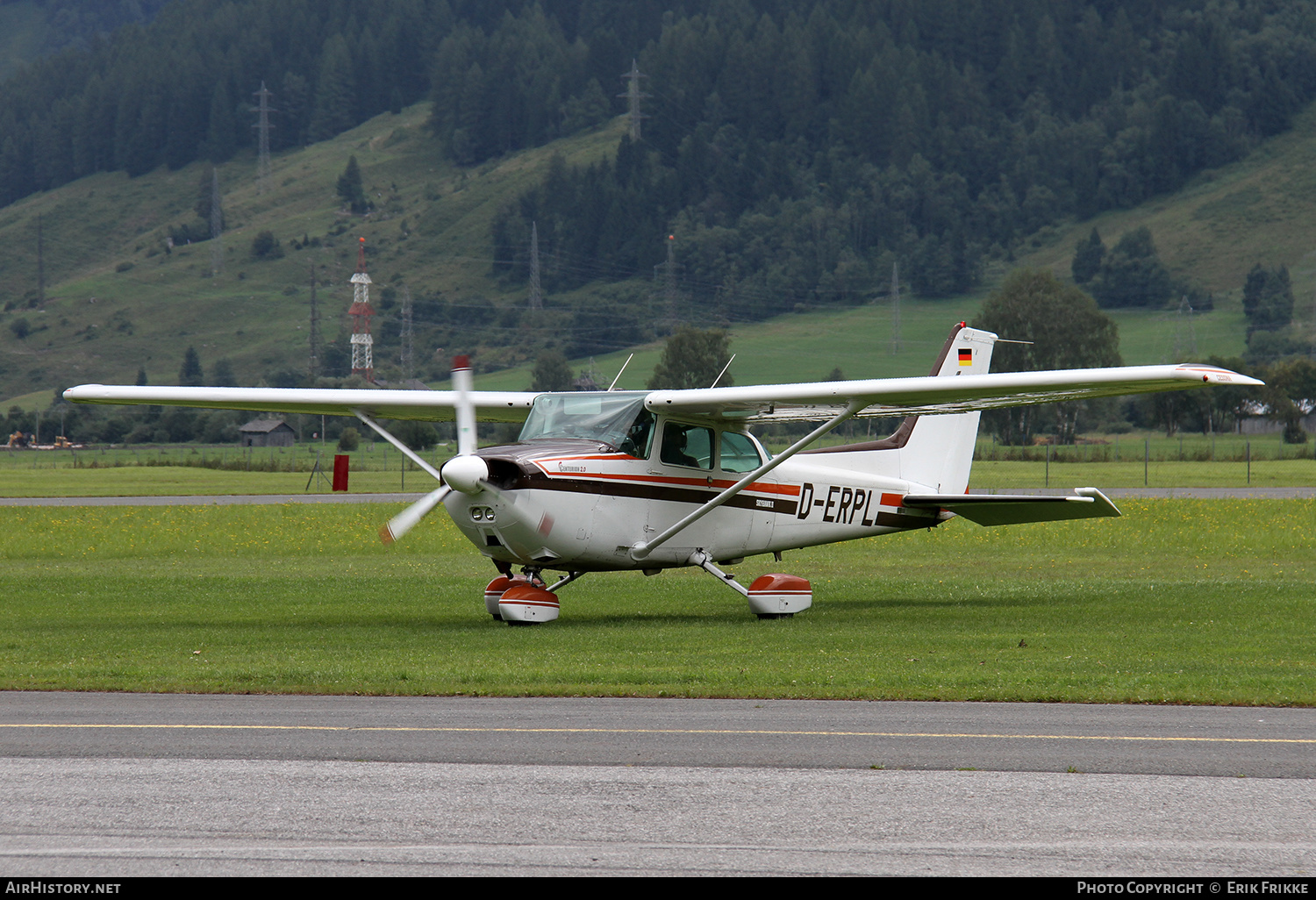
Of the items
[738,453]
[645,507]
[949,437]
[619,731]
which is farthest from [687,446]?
[619,731]

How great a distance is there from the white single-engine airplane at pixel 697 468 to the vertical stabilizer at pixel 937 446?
→ 0.02 m

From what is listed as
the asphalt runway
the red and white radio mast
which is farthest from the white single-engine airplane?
the red and white radio mast

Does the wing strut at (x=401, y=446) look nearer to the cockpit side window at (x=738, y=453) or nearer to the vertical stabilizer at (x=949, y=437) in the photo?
the cockpit side window at (x=738, y=453)

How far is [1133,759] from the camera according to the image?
26.8 ft

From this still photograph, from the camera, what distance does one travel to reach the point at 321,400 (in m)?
18.6

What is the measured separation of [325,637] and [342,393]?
4.46 m

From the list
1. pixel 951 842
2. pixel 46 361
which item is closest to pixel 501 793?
pixel 951 842

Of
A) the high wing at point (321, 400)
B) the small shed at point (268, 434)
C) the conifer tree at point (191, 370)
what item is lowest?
the small shed at point (268, 434)

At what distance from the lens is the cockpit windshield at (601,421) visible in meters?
16.2

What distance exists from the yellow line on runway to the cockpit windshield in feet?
23.0

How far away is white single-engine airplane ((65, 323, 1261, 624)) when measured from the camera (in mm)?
14953

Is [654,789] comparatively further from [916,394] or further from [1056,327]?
[1056,327]

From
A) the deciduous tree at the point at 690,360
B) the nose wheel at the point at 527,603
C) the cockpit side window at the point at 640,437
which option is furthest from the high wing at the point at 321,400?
the deciduous tree at the point at 690,360

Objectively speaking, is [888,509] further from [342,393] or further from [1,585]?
[1,585]
